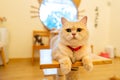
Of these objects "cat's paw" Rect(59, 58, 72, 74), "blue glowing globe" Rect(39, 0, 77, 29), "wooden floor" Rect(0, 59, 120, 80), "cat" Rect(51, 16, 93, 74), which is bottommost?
"wooden floor" Rect(0, 59, 120, 80)

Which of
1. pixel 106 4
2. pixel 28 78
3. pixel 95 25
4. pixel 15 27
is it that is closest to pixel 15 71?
pixel 28 78

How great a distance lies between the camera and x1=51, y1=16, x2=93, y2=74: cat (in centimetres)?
107

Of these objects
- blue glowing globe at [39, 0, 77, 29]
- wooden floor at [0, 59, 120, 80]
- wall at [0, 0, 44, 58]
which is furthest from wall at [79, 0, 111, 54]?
wall at [0, 0, 44, 58]

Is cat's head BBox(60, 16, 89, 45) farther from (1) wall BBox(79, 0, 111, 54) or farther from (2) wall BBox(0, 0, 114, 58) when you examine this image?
(1) wall BBox(79, 0, 111, 54)

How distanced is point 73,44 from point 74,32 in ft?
0.27

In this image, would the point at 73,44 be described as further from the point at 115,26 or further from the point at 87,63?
the point at 115,26

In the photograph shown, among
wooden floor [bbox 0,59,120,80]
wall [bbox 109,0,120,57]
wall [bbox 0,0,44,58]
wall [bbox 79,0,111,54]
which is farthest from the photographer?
wall [bbox 79,0,111,54]

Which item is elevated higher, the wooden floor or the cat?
the cat

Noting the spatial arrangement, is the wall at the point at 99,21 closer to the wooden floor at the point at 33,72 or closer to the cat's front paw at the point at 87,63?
the wooden floor at the point at 33,72

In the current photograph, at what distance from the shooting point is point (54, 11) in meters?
4.11

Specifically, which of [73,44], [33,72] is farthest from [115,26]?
[73,44]

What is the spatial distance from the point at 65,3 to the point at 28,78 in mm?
2269

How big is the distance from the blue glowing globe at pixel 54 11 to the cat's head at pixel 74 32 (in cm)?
286

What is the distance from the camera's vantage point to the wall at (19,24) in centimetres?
376
